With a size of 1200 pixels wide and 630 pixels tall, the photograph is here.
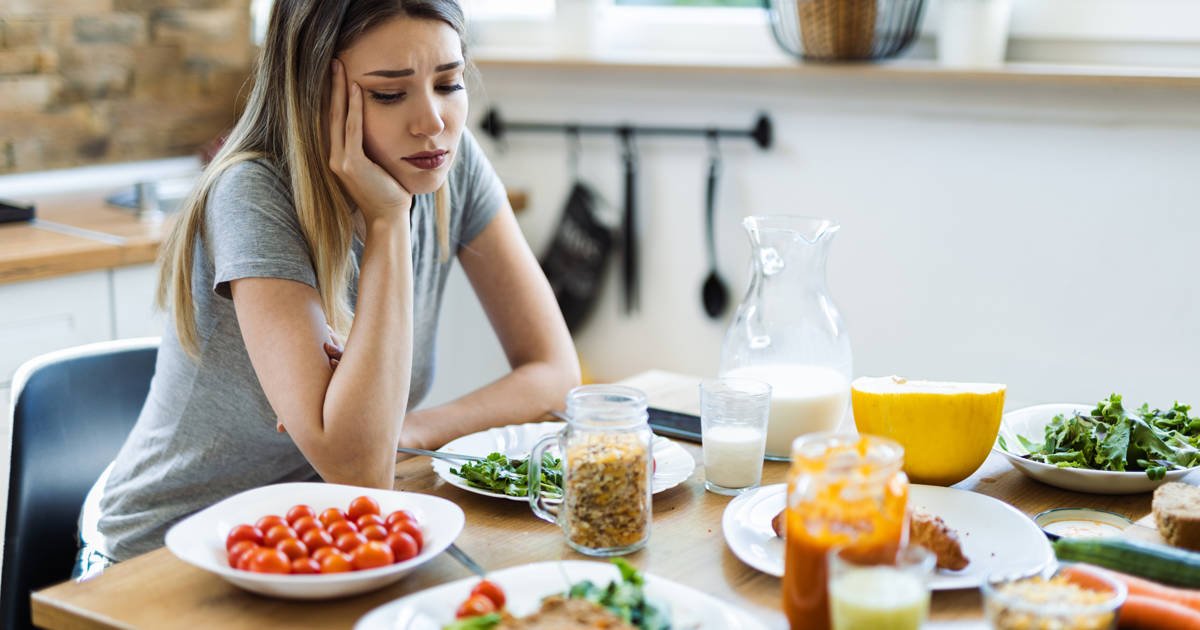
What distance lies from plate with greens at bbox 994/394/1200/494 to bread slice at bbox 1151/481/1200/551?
0.33 feet

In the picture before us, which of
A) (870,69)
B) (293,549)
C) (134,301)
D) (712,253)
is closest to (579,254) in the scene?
(712,253)

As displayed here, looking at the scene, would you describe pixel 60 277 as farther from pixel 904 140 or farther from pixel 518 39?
pixel 904 140

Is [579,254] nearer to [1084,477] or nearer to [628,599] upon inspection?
[1084,477]

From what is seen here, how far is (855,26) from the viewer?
7.88 feet

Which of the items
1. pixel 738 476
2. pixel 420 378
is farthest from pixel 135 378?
pixel 738 476

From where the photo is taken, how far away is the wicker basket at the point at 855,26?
239 cm

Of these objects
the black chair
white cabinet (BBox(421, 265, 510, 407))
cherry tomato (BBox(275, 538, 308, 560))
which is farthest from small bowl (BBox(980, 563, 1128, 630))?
white cabinet (BBox(421, 265, 510, 407))

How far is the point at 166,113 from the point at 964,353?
1.95 metres

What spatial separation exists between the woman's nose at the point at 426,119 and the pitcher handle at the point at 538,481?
0.44 metres

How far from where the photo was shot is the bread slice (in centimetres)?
109

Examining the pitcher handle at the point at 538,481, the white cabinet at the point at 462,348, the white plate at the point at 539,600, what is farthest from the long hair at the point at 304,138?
the white cabinet at the point at 462,348

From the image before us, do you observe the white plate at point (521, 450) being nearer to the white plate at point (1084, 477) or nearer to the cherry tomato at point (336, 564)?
the cherry tomato at point (336, 564)

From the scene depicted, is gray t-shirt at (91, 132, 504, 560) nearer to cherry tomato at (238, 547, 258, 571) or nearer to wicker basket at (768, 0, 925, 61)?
cherry tomato at (238, 547, 258, 571)

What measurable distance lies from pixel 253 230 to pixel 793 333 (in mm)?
612
